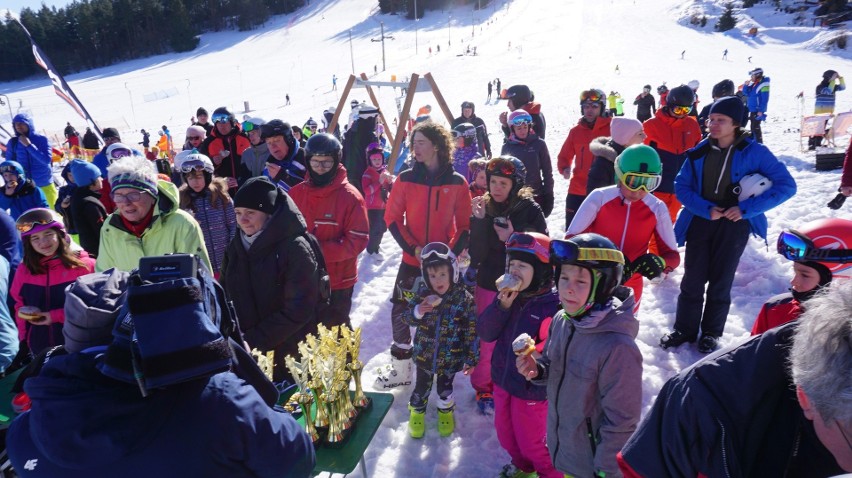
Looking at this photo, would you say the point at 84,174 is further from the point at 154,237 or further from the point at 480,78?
the point at 480,78

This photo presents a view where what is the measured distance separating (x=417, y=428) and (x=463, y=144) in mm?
4183

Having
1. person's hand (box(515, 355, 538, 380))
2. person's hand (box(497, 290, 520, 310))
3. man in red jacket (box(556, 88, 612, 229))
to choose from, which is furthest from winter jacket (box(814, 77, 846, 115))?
person's hand (box(515, 355, 538, 380))

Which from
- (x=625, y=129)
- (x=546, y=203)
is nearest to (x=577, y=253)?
(x=625, y=129)

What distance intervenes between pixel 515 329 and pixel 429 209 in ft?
5.15

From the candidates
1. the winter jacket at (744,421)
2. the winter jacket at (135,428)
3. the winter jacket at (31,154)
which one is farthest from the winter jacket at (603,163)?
the winter jacket at (31,154)

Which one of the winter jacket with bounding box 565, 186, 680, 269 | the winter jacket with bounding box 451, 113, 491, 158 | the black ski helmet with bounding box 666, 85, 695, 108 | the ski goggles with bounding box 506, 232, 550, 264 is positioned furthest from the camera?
the winter jacket with bounding box 451, 113, 491, 158

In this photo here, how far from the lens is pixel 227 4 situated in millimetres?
78875

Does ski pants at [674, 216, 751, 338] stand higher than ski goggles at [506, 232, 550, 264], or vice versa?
ski goggles at [506, 232, 550, 264]

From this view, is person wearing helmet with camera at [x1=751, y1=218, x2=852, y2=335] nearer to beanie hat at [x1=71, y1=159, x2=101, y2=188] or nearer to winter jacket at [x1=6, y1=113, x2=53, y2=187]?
beanie hat at [x1=71, y1=159, x2=101, y2=188]

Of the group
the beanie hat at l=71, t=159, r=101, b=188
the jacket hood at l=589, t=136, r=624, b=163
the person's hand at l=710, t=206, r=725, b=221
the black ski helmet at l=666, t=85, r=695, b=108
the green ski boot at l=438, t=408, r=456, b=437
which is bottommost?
the green ski boot at l=438, t=408, r=456, b=437

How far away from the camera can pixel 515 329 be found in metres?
2.87

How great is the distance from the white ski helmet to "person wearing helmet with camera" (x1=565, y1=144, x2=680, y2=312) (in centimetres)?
78

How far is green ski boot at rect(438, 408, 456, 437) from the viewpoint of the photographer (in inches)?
138

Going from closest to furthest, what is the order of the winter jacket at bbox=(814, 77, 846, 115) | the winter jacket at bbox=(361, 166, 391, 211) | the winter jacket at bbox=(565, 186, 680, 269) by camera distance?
the winter jacket at bbox=(565, 186, 680, 269), the winter jacket at bbox=(361, 166, 391, 211), the winter jacket at bbox=(814, 77, 846, 115)
